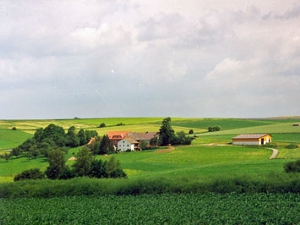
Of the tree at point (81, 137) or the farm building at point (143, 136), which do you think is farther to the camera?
the farm building at point (143, 136)

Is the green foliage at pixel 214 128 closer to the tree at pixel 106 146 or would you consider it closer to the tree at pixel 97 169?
the tree at pixel 106 146

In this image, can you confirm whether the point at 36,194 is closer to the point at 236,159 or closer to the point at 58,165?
the point at 58,165

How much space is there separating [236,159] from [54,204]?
1941 centimetres

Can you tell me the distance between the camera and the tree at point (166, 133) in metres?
47.1

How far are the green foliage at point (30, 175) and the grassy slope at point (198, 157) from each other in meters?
1.73

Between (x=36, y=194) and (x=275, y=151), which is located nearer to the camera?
(x=36, y=194)

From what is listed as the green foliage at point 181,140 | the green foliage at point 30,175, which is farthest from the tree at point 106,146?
the green foliage at point 181,140

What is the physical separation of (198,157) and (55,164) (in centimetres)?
1411

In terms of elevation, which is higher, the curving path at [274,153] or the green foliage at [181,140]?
the green foliage at [181,140]

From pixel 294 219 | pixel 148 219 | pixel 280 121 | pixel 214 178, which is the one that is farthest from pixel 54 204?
pixel 280 121

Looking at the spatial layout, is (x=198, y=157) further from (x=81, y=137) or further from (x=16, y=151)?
(x=16, y=151)

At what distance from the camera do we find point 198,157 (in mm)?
43469

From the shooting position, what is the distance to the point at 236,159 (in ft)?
137

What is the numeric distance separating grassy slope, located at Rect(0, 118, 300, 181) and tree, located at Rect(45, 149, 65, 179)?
5.17ft
